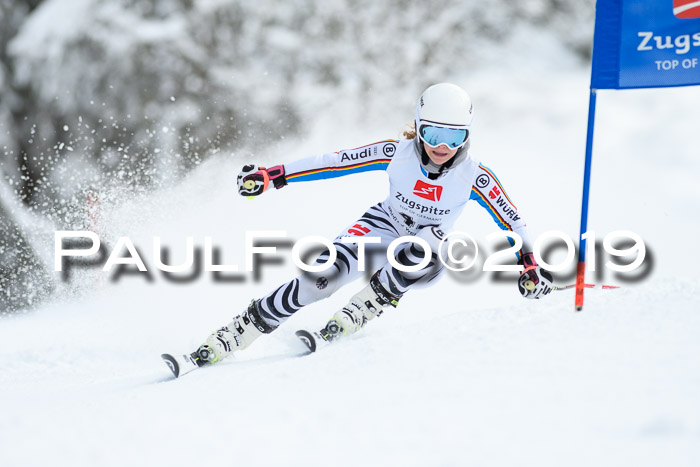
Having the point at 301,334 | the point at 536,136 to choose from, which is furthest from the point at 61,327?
the point at 536,136

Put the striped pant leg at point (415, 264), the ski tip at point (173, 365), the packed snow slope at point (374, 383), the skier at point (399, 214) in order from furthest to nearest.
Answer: the striped pant leg at point (415, 264), the skier at point (399, 214), the ski tip at point (173, 365), the packed snow slope at point (374, 383)

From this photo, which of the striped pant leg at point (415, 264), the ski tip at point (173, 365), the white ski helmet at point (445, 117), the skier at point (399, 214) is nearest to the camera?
the white ski helmet at point (445, 117)

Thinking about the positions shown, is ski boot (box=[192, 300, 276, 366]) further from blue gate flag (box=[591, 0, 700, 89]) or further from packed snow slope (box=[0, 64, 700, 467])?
blue gate flag (box=[591, 0, 700, 89])

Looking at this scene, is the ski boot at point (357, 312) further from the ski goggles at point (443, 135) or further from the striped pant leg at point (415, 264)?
the ski goggles at point (443, 135)

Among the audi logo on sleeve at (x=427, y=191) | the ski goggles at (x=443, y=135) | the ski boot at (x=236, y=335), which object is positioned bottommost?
the ski boot at (x=236, y=335)

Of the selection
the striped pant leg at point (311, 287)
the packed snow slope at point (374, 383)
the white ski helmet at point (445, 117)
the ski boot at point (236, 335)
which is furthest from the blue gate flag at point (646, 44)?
the ski boot at point (236, 335)

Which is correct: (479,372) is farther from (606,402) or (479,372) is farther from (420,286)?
(420,286)

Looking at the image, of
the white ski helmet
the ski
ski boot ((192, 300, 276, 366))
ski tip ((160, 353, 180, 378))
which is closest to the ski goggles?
the white ski helmet

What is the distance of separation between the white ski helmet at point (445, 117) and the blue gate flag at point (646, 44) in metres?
0.79

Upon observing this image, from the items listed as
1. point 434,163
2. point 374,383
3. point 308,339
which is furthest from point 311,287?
point 374,383

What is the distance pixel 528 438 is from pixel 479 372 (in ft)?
1.74

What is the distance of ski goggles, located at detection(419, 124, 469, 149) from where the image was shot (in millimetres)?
3482

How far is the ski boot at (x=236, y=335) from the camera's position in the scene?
3.73 m

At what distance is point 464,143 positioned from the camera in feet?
11.7
